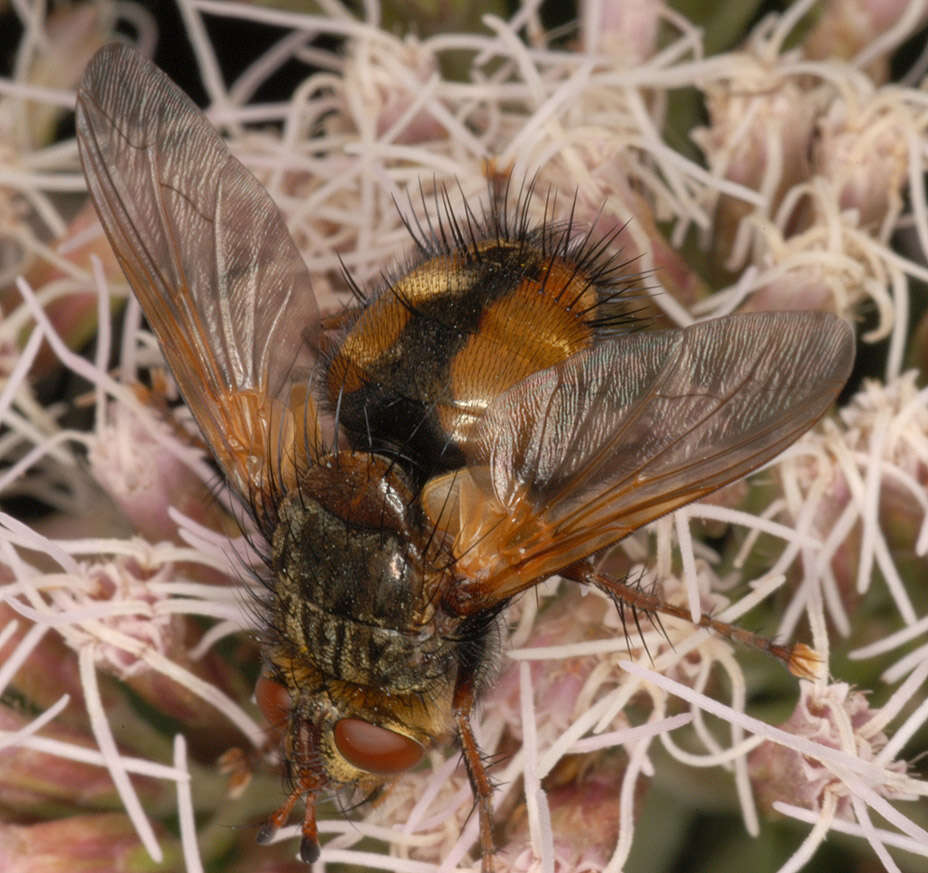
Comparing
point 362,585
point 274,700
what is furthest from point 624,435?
point 274,700

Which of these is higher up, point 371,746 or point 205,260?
→ point 205,260

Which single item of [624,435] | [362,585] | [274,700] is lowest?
[274,700]

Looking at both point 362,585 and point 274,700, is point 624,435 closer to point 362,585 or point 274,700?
point 362,585

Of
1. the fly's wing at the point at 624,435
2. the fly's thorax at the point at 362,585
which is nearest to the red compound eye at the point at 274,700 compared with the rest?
the fly's thorax at the point at 362,585

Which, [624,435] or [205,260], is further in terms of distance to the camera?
[205,260]

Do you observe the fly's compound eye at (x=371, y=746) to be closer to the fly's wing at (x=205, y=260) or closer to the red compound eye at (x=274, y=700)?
the red compound eye at (x=274, y=700)

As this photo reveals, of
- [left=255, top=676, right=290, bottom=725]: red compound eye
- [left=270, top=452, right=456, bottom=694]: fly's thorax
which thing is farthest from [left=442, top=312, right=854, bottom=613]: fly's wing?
[left=255, top=676, right=290, bottom=725]: red compound eye
